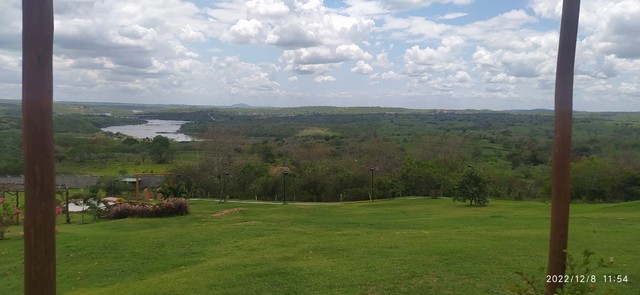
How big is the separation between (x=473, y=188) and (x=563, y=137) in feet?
82.8

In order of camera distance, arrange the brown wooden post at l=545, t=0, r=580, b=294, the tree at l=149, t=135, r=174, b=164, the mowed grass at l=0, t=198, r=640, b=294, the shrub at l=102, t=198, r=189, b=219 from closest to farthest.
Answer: the brown wooden post at l=545, t=0, r=580, b=294, the mowed grass at l=0, t=198, r=640, b=294, the shrub at l=102, t=198, r=189, b=219, the tree at l=149, t=135, r=174, b=164

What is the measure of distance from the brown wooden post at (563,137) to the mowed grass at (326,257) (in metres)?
4.31

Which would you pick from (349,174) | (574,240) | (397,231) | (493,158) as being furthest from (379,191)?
(493,158)

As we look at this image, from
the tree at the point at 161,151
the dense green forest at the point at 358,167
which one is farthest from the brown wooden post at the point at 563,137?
the tree at the point at 161,151

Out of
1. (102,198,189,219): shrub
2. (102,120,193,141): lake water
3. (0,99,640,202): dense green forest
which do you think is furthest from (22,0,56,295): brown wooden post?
(102,120,193,141): lake water

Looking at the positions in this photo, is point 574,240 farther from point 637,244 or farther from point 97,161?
point 97,161

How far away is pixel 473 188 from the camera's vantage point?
94.5ft

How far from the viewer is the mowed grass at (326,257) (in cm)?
958

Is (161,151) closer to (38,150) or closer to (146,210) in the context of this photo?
(146,210)

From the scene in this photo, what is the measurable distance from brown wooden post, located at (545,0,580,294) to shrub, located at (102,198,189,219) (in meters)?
24.0

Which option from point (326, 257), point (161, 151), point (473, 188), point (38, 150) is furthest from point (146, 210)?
point (161, 151)

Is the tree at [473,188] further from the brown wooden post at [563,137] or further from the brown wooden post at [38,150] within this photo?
the brown wooden post at [38,150]

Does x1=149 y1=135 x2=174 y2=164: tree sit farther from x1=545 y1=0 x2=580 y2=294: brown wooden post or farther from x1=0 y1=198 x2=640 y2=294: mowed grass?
x1=545 y1=0 x2=580 y2=294: brown wooden post

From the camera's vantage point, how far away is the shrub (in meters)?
26.1
